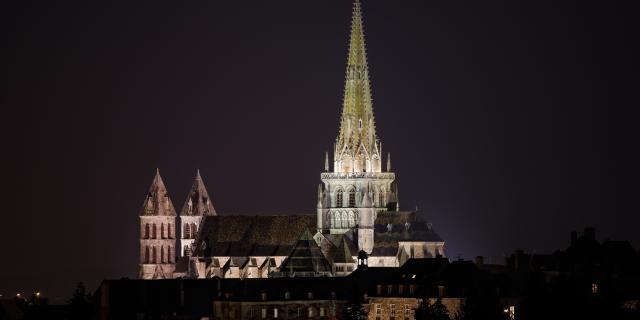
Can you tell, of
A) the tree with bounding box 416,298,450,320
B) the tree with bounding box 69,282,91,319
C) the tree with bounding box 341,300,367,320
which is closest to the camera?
the tree with bounding box 416,298,450,320

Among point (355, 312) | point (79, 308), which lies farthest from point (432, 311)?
point (79, 308)

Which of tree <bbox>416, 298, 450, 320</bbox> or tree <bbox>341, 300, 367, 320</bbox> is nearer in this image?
tree <bbox>416, 298, 450, 320</bbox>

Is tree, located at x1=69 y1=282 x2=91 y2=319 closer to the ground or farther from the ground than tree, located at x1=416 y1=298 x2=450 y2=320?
farther from the ground

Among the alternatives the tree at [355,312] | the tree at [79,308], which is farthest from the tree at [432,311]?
the tree at [79,308]

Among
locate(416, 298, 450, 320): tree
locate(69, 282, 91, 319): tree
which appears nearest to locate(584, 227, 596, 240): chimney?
locate(416, 298, 450, 320): tree

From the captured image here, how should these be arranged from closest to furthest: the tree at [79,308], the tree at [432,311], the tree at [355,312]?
the tree at [432,311] → the tree at [355,312] → the tree at [79,308]

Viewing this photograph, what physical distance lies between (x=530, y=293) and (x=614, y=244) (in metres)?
20.4

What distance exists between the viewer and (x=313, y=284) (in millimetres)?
188125

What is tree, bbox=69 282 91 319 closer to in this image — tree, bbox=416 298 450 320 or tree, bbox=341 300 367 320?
tree, bbox=341 300 367 320

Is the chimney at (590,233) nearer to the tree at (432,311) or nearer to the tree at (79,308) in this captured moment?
the tree at (432,311)

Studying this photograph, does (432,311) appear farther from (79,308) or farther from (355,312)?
(79,308)

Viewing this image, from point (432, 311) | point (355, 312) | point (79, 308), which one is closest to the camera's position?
point (432, 311)

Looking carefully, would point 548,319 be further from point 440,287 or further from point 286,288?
point 286,288

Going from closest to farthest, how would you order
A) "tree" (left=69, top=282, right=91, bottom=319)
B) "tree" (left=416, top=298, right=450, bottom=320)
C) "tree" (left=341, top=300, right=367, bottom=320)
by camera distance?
"tree" (left=416, top=298, right=450, bottom=320) → "tree" (left=341, top=300, right=367, bottom=320) → "tree" (left=69, top=282, right=91, bottom=319)
